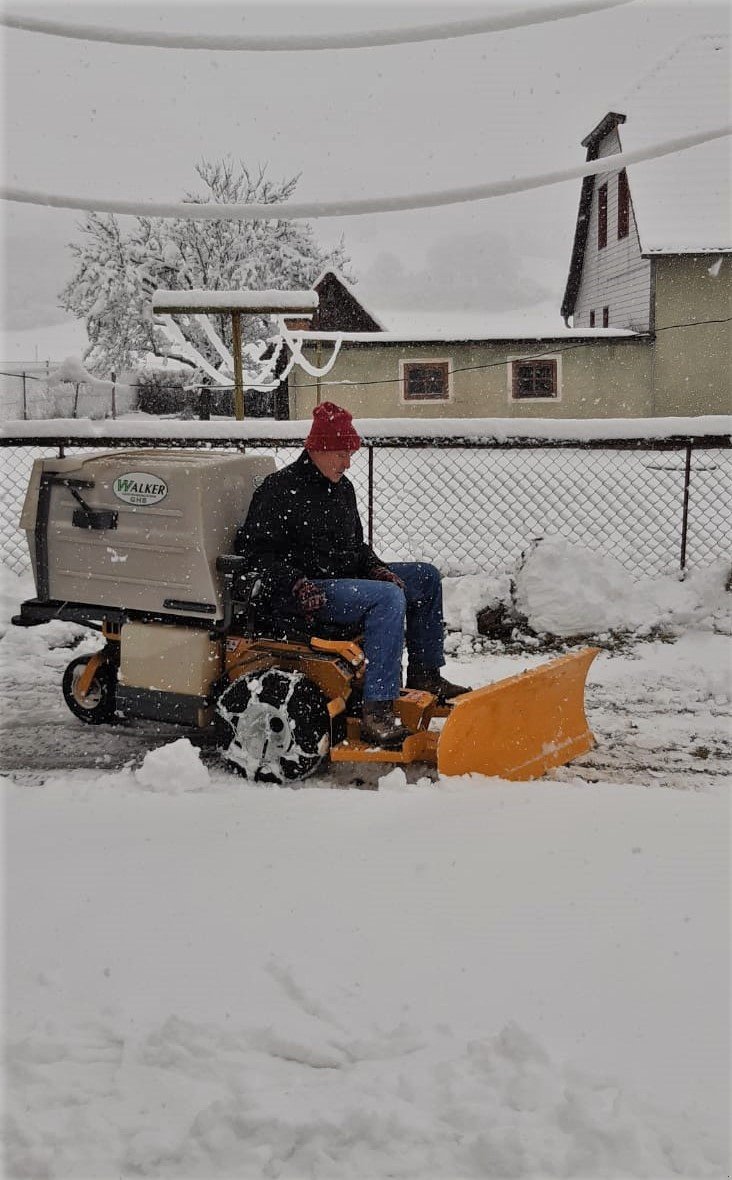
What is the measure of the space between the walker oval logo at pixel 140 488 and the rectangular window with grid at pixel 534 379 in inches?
776

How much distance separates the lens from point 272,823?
12.2 ft

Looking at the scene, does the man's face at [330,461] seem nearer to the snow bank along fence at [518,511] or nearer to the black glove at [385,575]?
the black glove at [385,575]

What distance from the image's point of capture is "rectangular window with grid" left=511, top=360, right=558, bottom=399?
23.3 m

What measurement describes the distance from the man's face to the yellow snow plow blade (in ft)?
3.85

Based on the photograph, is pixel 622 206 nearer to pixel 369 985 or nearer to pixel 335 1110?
pixel 369 985

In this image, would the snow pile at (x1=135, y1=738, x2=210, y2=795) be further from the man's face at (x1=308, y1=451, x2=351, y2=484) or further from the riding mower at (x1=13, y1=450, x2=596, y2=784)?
the man's face at (x1=308, y1=451, x2=351, y2=484)

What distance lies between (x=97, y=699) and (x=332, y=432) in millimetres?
1834

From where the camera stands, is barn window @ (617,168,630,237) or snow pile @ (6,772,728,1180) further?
barn window @ (617,168,630,237)

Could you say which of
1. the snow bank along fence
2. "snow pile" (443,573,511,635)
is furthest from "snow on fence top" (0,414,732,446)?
"snow pile" (443,573,511,635)

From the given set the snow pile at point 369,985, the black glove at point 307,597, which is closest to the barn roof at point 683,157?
the black glove at point 307,597

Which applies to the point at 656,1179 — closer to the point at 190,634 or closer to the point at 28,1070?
the point at 28,1070

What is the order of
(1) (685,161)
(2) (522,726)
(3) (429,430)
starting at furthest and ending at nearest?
(1) (685,161) → (3) (429,430) → (2) (522,726)

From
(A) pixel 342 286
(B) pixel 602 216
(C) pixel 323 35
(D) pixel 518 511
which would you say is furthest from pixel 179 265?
(C) pixel 323 35

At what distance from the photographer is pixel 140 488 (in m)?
4.54
